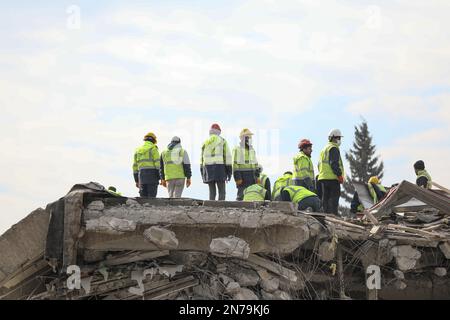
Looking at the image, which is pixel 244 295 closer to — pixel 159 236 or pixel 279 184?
pixel 159 236

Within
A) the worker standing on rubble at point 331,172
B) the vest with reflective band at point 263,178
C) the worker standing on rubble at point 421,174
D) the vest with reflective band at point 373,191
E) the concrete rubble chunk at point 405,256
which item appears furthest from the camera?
the vest with reflective band at point 263,178

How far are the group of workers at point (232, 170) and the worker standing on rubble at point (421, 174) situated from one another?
0.06 m

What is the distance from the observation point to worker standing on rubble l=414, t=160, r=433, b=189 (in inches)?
558

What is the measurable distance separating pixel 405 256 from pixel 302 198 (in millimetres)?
1902

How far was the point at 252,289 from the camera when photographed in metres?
8.76

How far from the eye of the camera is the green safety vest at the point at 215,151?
13.1 m

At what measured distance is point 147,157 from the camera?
1355 centimetres

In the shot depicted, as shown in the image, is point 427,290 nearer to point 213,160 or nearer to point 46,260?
point 213,160

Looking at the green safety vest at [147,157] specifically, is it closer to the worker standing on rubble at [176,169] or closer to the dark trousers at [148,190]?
the worker standing on rubble at [176,169]

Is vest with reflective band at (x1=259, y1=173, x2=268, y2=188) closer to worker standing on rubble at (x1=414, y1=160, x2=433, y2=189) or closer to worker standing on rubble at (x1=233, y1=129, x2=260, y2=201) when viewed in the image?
worker standing on rubble at (x1=233, y1=129, x2=260, y2=201)

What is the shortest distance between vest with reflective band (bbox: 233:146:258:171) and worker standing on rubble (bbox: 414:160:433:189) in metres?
3.43

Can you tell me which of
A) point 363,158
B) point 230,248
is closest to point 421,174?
point 230,248

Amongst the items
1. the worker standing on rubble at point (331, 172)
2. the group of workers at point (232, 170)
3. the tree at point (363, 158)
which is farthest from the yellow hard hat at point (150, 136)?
the tree at point (363, 158)

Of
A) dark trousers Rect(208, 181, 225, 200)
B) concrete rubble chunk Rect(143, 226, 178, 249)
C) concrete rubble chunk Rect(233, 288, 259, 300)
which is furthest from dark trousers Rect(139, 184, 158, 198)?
concrete rubble chunk Rect(233, 288, 259, 300)
